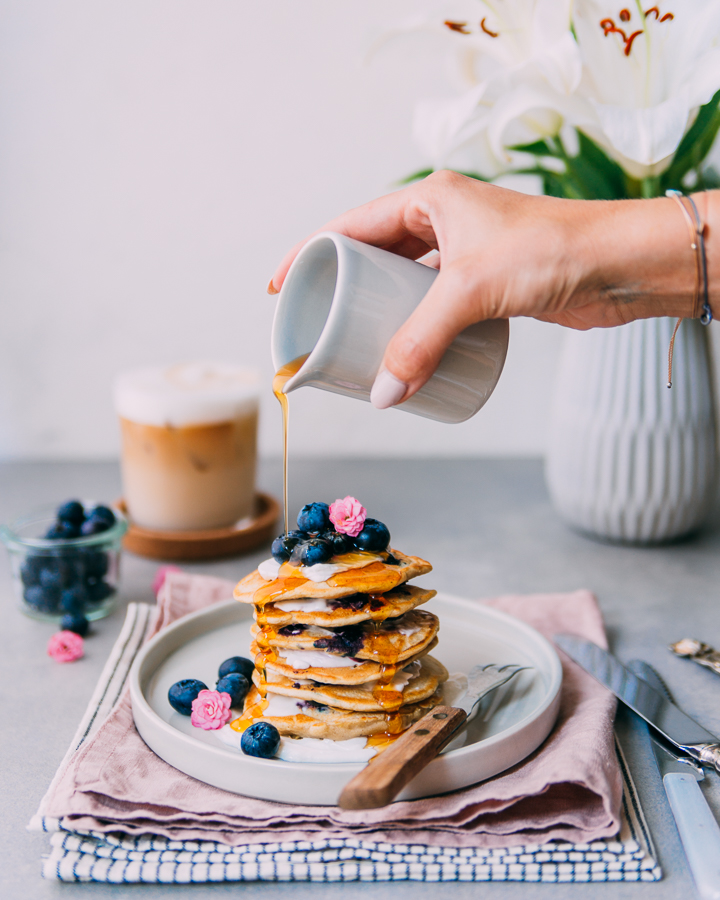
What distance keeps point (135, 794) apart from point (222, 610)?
0.39 metres

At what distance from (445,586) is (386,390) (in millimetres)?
637

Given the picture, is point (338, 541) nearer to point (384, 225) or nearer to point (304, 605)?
point (304, 605)

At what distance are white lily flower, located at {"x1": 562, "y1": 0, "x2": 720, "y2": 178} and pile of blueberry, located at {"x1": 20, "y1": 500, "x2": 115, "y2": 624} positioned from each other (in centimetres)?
101

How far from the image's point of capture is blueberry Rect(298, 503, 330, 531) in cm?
90

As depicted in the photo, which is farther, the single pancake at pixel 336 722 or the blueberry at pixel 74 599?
the blueberry at pixel 74 599

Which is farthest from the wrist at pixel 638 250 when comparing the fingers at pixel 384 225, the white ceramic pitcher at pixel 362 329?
the fingers at pixel 384 225

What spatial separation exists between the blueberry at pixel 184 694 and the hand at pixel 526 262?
383 millimetres

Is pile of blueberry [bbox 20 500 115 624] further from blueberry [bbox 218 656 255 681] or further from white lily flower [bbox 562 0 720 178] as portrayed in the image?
white lily flower [bbox 562 0 720 178]

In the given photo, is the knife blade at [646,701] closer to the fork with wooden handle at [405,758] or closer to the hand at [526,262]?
the fork with wooden handle at [405,758]

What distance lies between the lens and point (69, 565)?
126 centimetres

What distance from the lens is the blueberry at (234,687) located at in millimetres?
918

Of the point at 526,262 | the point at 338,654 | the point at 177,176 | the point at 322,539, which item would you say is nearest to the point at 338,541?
the point at 322,539

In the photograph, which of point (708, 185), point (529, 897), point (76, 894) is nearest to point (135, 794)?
point (76, 894)

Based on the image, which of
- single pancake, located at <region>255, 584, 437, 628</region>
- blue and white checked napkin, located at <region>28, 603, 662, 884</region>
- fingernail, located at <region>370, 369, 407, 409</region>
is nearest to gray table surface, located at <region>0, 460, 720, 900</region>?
blue and white checked napkin, located at <region>28, 603, 662, 884</region>
